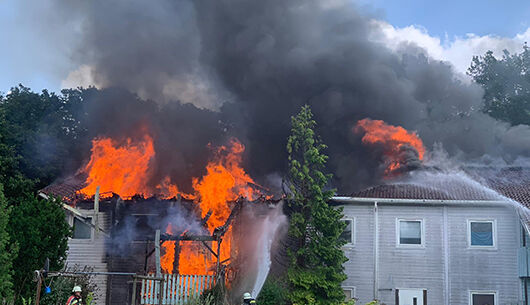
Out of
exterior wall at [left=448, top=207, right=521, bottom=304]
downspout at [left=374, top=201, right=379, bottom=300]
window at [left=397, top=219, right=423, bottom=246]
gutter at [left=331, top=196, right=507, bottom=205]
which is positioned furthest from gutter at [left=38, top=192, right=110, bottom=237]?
exterior wall at [left=448, top=207, right=521, bottom=304]

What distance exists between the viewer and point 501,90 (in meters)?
36.8

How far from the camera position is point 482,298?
74.7 ft

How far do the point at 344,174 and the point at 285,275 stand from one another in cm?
575

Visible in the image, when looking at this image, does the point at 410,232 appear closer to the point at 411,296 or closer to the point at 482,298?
the point at 411,296

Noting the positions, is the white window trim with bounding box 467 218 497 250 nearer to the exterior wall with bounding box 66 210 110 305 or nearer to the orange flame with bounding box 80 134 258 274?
the orange flame with bounding box 80 134 258 274

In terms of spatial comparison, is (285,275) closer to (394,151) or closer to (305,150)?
(305,150)

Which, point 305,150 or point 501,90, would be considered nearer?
point 305,150

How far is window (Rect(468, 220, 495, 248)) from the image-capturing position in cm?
2309

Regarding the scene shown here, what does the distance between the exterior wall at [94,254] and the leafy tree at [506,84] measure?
23.3 meters

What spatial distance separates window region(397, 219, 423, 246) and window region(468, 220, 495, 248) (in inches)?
76.6

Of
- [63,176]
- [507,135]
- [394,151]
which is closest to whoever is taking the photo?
[394,151]

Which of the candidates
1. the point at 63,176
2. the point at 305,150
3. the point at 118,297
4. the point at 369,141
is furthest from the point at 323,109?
the point at 63,176

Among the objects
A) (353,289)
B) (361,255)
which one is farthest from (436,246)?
(353,289)

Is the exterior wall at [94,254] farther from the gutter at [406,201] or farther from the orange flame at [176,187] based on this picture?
the gutter at [406,201]
